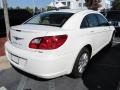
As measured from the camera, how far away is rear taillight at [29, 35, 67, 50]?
3.87 metres

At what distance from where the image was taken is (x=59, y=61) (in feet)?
12.9

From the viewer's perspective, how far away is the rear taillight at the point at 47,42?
3869 mm

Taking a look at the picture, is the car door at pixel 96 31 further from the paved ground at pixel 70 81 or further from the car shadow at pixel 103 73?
the paved ground at pixel 70 81

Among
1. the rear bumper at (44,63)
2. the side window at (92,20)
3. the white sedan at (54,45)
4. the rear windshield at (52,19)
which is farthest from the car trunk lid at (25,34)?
the side window at (92,20)

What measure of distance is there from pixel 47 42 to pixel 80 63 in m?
1.24

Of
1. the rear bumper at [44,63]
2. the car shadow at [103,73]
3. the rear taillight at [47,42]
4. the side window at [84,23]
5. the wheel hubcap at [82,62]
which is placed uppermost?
the side window at [84,23]

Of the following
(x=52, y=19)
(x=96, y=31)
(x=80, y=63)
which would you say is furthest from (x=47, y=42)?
(x=96, y=31)

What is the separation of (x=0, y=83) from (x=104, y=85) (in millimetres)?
2311

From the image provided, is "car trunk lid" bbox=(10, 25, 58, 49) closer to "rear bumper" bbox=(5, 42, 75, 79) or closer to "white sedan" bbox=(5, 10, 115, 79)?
"white sedan" bbox=(5, 10, 115, 79)

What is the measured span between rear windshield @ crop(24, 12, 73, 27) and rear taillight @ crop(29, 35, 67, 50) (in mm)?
557

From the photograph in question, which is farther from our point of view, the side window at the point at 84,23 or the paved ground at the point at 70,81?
the side window at the point at 84,23

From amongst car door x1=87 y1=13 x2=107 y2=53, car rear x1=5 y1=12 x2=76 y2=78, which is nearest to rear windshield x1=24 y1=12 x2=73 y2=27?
car rear x1=5 y1=12 x2=76 y2=78

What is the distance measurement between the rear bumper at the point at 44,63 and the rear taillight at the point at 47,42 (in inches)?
5.6

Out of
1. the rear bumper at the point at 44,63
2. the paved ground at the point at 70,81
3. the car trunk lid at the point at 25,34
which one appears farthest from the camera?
the paved ground at the point at 70,81
